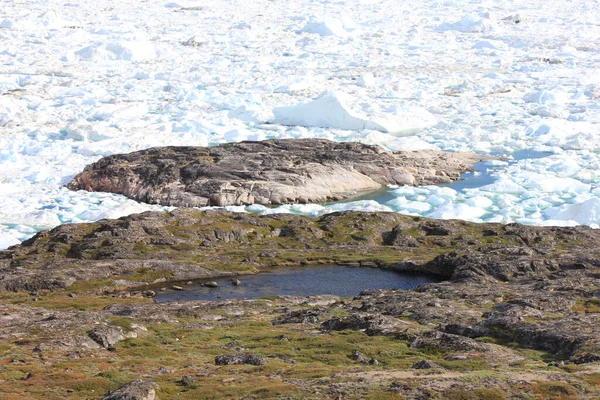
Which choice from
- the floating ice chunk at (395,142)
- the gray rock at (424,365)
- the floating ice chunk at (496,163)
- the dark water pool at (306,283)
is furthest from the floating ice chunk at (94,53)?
the gray rock at (424,365)

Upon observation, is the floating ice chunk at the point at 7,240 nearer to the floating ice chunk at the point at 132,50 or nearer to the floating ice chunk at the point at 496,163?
the floating ice chunk at the point at 496,163

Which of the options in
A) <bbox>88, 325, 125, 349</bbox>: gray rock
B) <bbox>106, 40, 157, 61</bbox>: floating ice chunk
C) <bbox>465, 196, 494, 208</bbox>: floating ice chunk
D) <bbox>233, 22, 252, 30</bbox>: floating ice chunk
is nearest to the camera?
<bbox>88, 325, 125, 349</bbox>: gray rock

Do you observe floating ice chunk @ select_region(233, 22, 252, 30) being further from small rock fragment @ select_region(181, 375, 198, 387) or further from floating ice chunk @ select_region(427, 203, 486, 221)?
small rock fragment @ select_region(181, 375, 198, 387)

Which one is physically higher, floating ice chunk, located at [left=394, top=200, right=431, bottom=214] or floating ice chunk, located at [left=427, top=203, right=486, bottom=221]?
floating ice chunk, located at [left=427, top=203, right=486, bottom=221]

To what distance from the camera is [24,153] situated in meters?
115

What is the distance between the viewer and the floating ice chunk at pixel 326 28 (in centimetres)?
19275

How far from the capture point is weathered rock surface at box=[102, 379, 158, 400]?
33562 mm

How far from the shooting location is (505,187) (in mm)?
104375

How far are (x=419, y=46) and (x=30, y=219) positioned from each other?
113916mm

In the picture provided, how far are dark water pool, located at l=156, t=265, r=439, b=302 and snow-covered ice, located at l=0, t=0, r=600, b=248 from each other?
22.0 m

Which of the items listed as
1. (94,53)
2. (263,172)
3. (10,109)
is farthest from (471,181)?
(94,53)

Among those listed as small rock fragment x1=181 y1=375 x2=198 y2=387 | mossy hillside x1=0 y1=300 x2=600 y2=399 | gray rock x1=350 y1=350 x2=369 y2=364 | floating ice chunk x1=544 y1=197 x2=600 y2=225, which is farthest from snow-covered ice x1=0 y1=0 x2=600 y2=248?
small rock fragment x1=181 y1=375 x2=198 y2=387

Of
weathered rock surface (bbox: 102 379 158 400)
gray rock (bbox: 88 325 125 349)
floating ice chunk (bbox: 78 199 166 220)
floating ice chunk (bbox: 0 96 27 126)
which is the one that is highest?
weathered rock surface (bbox: 102 379 158 400)

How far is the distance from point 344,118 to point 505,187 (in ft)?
117
